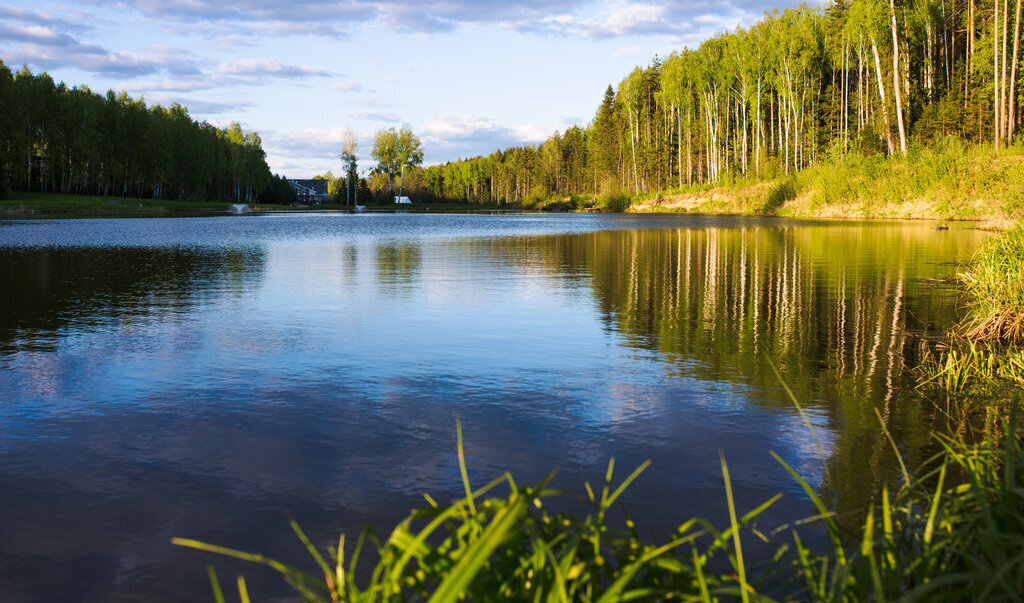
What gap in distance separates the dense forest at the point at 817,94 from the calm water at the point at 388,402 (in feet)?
141

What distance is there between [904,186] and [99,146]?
82.6m

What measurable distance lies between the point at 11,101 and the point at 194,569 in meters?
85.2

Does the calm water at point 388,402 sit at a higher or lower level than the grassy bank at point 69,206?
lower

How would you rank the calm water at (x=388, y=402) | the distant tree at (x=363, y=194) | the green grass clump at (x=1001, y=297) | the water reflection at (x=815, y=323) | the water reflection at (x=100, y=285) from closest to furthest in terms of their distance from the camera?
the calm water at (x=388, y=402) < the water reflection at (x=815, y=323) < the green grass clump at (x=1001, y=297) < the water reflection at (x=100, y=285) < the distant tree at (x=363, y=194)

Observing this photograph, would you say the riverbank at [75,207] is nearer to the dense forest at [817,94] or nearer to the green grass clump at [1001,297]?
the dense forest at [817,94]

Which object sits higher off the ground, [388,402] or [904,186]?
[904,186]

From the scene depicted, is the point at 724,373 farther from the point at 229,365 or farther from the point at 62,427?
the point at 62,427

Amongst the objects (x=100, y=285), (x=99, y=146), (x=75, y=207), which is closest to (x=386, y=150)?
(x=99, y=146)

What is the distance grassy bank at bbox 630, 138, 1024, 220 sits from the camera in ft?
139

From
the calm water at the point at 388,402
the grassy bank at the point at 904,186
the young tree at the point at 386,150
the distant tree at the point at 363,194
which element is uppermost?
the young tree at the point at 386,150

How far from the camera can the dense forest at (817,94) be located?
179 feet

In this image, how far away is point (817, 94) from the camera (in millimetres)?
78375

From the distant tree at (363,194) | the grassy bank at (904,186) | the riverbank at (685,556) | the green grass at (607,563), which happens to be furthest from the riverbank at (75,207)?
the green grass at (607,563)

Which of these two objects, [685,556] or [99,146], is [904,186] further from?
[99,146]
